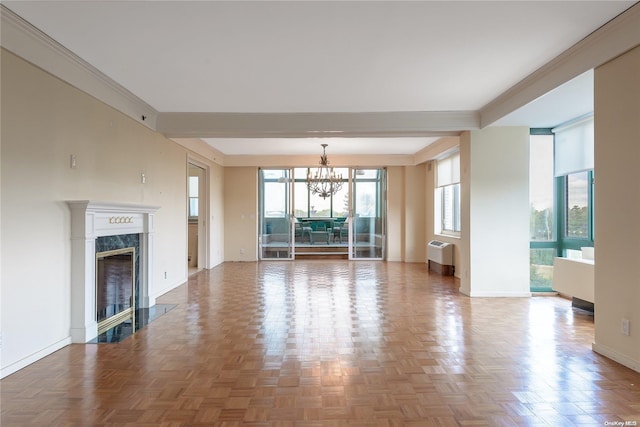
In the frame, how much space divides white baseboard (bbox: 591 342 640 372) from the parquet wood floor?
0.06 meters

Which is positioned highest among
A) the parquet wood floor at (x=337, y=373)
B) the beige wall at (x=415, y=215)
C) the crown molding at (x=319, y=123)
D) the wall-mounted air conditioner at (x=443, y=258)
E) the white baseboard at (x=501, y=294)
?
the crown molding at (x=319, y=123)

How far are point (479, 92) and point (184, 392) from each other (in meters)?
4.19

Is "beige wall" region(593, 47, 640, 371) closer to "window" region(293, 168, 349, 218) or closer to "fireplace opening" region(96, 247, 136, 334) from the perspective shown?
"fireplace opening" region(96, 247, 136, 334)

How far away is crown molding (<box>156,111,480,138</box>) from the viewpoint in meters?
5.12

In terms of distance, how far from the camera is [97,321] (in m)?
3.56

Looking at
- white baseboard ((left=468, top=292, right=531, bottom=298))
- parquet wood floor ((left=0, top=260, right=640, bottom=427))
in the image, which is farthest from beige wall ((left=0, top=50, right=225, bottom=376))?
white baseboard ((left=468, top=292, right=531, bottom=298))

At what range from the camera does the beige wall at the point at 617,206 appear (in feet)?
8.76

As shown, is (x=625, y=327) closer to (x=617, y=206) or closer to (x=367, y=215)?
(x=617, y=206)

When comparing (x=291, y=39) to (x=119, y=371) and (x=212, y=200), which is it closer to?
(x=119, y=371)

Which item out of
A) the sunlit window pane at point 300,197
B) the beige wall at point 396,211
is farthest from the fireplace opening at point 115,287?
the beige wall at point 396,211

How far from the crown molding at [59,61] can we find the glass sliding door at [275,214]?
489 cm

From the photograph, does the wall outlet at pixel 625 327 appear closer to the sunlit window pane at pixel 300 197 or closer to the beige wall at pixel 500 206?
the beige wall at pixel 500 206

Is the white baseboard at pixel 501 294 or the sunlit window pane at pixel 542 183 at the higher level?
the sunlit window pane at pixel 542 183

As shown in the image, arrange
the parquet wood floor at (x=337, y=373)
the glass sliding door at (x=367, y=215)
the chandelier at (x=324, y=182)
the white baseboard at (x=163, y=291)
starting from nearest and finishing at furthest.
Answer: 1. the parquet wood floor at (x=337, y=373)
2. the white baseboard at (x=163, y=291)
3. the chandelier at (x=324, y=182)
4. the glass sliding door at (x=367, y=215)
